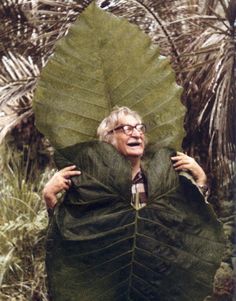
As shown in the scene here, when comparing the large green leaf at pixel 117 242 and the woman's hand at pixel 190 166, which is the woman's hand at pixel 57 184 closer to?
the large green leaf at pixel 117 242

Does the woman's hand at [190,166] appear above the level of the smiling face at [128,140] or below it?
below

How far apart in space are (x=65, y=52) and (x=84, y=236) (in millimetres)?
587

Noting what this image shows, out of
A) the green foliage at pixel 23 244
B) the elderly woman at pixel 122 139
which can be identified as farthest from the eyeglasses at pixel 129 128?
the green foliage at pixel 23 244

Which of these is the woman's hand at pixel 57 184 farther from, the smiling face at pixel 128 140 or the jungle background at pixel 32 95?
the smiling face at pixel 128 140

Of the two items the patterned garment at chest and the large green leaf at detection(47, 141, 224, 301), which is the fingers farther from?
the patterned garment at chest

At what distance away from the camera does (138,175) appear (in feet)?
Result: 6.35

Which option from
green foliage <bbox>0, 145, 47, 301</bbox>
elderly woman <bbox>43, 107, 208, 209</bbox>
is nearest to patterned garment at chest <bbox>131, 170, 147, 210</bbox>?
elderly woman <bbox>43, 107, 208, 209</bbox>

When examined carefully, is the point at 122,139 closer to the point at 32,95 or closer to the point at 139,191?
the point at 139,191

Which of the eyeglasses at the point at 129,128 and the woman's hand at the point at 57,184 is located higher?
the eyeglasses at the point at 129,128

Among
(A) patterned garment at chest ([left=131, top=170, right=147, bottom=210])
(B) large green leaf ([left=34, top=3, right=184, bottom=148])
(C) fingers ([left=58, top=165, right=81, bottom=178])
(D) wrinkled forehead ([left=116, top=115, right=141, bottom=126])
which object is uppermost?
(B) large green leaf ([left=34, top=3, right=184, bottom=148])

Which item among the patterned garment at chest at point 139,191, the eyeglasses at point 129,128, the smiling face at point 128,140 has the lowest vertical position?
the patterned garment at chest at point 139,191

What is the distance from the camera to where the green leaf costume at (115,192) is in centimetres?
189

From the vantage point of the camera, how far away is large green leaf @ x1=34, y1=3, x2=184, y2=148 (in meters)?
1.92

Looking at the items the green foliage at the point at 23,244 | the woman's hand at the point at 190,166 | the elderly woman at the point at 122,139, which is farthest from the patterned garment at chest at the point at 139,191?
the green foliage at the point at 23,244
